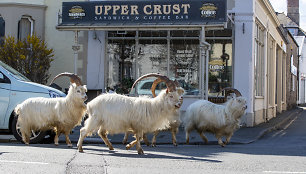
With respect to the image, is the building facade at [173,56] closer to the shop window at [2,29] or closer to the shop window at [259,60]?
the shop window at [259,60]

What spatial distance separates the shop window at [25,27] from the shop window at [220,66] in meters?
7.63

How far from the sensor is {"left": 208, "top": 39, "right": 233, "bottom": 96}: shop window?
754 inches

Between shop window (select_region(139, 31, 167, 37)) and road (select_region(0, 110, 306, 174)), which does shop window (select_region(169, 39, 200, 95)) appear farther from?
road (select_region(0, 110, 306, 174))

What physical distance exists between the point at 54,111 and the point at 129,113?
2218 mm

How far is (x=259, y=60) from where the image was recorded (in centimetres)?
2252

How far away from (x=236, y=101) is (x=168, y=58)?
627 cm

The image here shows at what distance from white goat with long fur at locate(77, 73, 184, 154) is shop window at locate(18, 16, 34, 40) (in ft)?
35.3

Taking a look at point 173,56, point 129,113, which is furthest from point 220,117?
point 173,56

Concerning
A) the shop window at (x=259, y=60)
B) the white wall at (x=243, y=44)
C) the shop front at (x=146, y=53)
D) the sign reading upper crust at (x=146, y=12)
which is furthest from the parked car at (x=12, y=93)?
the shop window at (x=259, y=60)

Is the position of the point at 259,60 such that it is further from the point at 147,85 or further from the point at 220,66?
the point at 147,85

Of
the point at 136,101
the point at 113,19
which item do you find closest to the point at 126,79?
the point at 113,19

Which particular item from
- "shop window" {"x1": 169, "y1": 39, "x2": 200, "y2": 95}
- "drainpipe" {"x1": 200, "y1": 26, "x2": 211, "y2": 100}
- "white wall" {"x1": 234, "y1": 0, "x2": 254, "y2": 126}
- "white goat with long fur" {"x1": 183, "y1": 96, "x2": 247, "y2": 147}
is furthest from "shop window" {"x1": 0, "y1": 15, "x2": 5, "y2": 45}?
"white goat with long fur" {"x1": 183, "y1": 96, "x2": 247, "y2": 147}

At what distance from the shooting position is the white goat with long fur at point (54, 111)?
38.3 feet

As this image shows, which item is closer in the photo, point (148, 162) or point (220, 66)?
point (148, 162)
